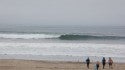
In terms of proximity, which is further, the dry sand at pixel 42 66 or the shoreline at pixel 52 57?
the shoreline at pixel 52 57

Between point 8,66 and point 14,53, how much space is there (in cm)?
988

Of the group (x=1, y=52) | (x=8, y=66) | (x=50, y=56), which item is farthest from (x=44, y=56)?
(x=8, y=66)

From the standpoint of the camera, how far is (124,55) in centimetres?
3772

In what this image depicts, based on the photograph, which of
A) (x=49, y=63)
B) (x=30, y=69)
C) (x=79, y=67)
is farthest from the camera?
(x=49, y=63)

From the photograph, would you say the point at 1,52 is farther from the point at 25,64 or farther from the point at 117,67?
the point at 117,67

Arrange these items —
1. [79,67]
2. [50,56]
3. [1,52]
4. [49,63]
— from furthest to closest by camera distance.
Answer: [1,52]
[50,56]
[49,63]
[79,67]

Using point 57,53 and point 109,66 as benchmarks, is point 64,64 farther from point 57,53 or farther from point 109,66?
point 57,53

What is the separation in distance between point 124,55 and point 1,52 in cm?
1369

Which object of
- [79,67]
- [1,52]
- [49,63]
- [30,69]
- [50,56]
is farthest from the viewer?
[1,52]

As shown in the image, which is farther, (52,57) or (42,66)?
(52,57)

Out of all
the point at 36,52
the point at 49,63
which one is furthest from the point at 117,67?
the point at 36,52

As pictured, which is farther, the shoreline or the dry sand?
the shoreline

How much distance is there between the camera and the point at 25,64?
96.1ft

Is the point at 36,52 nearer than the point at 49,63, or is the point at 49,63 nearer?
the point at 49,63
